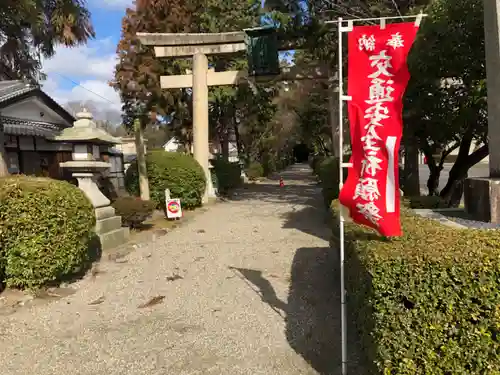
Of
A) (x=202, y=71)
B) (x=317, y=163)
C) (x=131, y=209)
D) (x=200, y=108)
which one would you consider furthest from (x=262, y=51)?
(x=317, y=163)

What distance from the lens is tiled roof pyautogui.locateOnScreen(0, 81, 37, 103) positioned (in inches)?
450

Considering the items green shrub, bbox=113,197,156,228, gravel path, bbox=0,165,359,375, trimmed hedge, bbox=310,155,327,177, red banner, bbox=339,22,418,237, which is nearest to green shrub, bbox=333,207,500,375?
red banner, bbox=339,22,418,237

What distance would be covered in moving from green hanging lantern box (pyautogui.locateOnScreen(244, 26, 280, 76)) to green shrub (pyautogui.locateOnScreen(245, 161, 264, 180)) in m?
17.3

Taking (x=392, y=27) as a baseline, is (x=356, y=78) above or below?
below

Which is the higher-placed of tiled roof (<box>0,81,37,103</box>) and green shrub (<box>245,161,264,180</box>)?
tiled roof (<box>0,81,37,103</box>)

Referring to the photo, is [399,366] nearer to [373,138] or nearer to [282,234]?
[373,138]

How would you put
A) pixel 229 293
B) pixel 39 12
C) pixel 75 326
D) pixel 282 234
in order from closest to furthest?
pixel 75 326 < pixel 229 293 < pixel 39 12 < pixel 282 234

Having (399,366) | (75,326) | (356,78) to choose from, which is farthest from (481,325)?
(75,326)

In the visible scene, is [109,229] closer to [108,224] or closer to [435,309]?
[108,224]

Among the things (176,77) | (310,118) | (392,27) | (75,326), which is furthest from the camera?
(310,118)

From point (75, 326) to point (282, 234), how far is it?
17.0 ft

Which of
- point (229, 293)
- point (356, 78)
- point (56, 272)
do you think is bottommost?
point (229, 293)

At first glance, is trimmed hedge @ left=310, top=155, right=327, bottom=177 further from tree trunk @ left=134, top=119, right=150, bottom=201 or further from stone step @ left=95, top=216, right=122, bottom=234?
stone step @ left=95, top=216, right=122, bottom=234

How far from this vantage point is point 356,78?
10.3 feet
